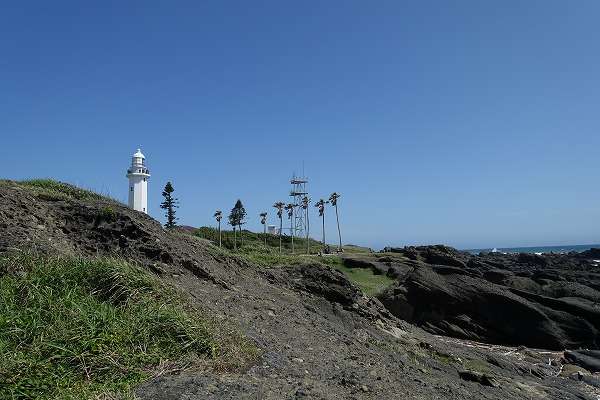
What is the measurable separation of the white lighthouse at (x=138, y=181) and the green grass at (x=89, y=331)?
105 feet

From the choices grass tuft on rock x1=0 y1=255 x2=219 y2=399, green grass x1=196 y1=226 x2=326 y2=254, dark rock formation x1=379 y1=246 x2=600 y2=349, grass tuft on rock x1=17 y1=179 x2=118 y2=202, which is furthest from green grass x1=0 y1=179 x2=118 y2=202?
green grass x1=196 y1=226 x2=326 y2=254

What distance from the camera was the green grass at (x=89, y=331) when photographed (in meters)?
4.85

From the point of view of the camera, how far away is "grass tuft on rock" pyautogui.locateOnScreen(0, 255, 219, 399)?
191 inches

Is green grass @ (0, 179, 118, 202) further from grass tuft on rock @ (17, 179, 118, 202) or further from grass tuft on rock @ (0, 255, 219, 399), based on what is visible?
grass tuft on rock @ (0, 255, 219, 399)

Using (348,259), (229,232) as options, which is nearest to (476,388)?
(348,259)

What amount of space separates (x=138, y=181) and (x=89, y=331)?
3486cm

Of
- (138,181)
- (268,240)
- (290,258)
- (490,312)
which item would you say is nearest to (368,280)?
(290,258)

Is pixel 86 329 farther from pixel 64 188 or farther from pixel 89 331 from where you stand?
pixel 64 188

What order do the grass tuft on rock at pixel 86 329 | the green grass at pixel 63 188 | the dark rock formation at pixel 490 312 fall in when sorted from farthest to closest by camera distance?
the dark rock formation at pixel 490 312 < the green grass at pixel 63 188 < the grass tuft on rock at pixel 86 329

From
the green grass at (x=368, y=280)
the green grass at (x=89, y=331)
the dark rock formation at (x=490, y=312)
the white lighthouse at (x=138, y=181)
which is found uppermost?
the white lighthouse at (x=138, y=181)

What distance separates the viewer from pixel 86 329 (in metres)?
5.71

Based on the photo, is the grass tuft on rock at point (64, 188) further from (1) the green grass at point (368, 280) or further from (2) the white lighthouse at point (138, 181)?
(2) the white lighthouse at point (138, 181)

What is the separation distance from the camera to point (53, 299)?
21.9 ft

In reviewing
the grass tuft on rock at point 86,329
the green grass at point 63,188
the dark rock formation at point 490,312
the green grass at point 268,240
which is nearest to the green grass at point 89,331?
the grass tuft on rock at point 86,329
